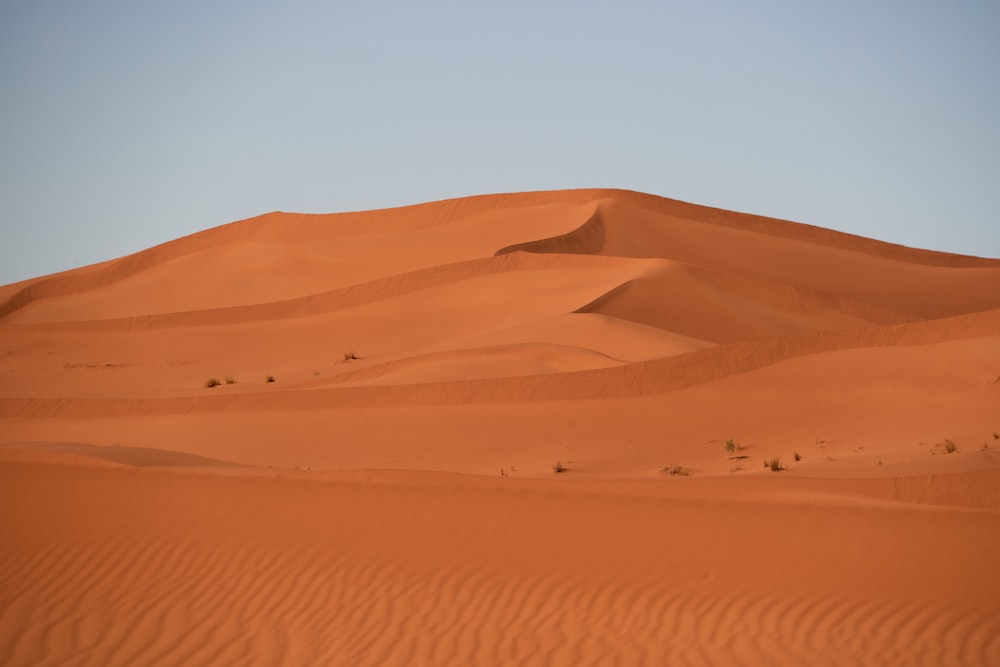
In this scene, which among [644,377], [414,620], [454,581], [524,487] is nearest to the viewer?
[414,620]

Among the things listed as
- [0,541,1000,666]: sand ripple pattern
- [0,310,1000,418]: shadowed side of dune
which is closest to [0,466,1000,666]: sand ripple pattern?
[0,541,1000,666]: sand ripple pattern

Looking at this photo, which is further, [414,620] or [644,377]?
[644,377]

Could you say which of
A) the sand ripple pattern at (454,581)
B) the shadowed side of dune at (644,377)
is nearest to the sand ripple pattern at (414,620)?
the sand ripple pattern at (454,581)

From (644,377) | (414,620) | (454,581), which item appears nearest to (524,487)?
(454,581)

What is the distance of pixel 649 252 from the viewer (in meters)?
37.4

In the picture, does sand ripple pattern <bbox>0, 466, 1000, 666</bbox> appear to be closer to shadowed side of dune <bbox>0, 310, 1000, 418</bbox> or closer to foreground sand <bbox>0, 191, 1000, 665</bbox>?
foreground sand <bbox>0, 191, 1000, 665</bbox>

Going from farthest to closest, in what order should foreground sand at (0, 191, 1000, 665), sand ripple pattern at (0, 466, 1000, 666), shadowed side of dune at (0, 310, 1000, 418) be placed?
shadowed side of dune at (0, 310, 1000, 418)
foreground sand at (0, 191, 1000, 665)
sand ripple pattern at (0, 466, 1000, 666)

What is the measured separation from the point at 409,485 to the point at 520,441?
5.13 metres

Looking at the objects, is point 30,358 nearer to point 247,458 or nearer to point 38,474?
point 247,458

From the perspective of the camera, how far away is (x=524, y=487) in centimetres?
1055

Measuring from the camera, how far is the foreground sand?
28.7ft

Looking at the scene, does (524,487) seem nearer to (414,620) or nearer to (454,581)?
(454,581)

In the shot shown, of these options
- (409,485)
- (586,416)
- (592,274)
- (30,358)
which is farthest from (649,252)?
(409,485)

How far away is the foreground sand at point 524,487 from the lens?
344 inches
